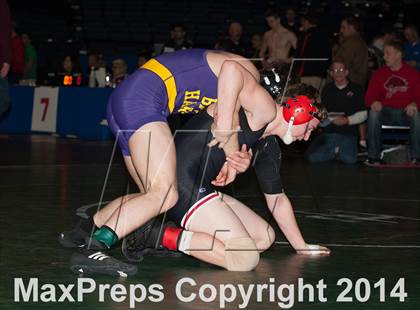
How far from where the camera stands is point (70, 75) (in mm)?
19484

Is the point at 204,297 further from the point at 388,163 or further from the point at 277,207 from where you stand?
the point at 388,163

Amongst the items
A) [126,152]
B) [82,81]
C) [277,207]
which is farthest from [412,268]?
[82,81]

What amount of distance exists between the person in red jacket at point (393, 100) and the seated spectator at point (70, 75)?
21.2 feet

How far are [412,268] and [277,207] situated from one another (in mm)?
950

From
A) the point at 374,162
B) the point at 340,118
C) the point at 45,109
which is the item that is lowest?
the point at 374,162

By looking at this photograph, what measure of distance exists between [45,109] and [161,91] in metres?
12.5

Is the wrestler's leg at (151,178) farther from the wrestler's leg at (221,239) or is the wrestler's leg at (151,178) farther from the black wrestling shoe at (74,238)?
the black wrestling shoe at (74,238)

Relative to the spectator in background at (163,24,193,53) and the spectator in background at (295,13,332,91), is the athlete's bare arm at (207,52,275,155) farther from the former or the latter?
the spectator in background at (163,24,193,53)

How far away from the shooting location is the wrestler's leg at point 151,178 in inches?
236

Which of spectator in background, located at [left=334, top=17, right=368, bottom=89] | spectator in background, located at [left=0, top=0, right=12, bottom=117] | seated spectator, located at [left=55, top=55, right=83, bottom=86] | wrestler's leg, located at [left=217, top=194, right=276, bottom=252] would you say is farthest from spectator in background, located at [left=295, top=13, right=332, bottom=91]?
wrestler's leg, located at [left=217, top=194, right=276, bottom=252]

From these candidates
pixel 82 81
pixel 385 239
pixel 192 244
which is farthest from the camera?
pixel 82 81

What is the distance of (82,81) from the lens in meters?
19.8

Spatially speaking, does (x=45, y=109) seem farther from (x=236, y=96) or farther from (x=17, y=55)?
(x=236, y=96)

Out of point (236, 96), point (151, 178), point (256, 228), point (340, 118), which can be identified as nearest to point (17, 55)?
point (340, 118)
